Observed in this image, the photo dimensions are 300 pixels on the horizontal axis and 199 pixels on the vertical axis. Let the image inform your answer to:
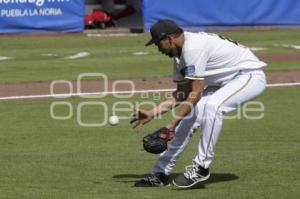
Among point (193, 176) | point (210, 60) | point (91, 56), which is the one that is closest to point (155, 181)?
point (193, 176)

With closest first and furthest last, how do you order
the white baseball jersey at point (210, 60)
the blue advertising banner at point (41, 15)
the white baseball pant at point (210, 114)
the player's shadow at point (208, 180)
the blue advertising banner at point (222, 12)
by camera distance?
the white baseball jersey at point (210, 60), the white baseball pant at point (210, 114), the player's shadow at point (208, 180), the blue advertising banner at point (41, 15), the blue advertising banner at point (222, 12)

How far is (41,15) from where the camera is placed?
89.2 ft

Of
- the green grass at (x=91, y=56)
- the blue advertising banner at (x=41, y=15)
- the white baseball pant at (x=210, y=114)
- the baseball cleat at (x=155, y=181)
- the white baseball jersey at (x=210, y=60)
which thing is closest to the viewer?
the white baseball jersey at (x=210, y=60)

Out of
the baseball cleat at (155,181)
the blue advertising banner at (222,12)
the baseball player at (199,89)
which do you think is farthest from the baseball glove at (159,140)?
the blue advertising banner at (222,12)

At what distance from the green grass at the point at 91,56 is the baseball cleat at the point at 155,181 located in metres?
9.97

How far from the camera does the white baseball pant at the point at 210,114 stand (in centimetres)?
778

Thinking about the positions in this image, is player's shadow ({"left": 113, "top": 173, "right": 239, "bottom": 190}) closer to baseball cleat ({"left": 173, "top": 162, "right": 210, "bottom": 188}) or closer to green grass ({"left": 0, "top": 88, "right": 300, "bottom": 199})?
green grass ({"left": 0, "top": 88, "right": 300, "bottom": 199})

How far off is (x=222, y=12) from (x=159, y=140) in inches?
872

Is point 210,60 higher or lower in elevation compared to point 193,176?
higher

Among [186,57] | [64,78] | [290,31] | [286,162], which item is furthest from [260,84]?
[290,31]

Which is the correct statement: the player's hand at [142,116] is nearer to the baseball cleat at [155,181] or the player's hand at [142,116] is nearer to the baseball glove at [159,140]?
the baseball glove at [159,140]

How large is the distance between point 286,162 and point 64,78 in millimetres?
9468

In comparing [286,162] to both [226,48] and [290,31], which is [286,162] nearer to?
[226,48]

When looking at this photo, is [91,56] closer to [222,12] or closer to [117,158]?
[222,12]
